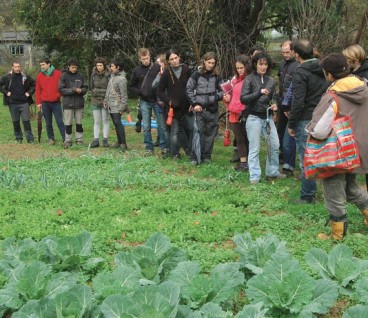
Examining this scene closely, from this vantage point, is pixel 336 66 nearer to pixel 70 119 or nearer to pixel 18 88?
pixel 70 119

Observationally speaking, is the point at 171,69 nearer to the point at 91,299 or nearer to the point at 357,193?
the point at 357,193

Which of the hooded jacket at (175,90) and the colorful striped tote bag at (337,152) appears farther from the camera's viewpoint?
the hooded jacket at (175,90)

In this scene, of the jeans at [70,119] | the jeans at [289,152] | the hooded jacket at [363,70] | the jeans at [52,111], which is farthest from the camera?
the jeans at [52,111]

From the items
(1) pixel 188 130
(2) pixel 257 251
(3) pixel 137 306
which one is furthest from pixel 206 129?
(3) pixel 137 306

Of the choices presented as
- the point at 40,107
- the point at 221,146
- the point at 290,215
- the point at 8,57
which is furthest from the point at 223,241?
the point at 8,57

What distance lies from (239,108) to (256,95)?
1044 mm

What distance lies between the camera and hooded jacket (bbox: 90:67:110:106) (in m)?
11.7

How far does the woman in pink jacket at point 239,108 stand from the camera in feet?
29.6

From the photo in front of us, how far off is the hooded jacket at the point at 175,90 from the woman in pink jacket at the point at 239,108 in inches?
34.4

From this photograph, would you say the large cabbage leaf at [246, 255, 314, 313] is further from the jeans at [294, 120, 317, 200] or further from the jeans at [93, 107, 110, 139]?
the jeans at [93, 107, 110, 139]

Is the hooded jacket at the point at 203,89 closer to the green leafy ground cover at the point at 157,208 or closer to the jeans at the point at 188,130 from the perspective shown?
the jeans at the point at 188,130

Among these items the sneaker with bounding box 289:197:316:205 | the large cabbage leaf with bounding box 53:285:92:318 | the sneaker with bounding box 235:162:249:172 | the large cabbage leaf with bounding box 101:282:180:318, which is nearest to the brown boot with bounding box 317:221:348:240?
the sneaker with bounding box 289:197:316:205

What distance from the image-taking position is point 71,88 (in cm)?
1178

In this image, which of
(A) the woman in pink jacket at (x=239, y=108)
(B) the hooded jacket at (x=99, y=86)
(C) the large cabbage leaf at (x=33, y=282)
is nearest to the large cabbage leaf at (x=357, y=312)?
(C) the large cabbage leaf at (x=33, y=282)
